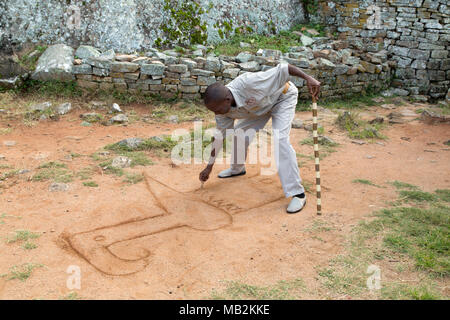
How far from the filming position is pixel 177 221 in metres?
3.76

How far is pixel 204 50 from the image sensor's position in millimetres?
8469

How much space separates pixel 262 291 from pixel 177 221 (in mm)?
1277

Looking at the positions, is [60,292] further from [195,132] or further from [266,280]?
[195,132]

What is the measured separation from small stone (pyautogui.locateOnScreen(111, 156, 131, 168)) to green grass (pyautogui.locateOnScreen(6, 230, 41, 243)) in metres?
1.64

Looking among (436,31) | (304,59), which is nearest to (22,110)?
(304,59)

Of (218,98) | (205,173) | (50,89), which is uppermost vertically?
(218,98)

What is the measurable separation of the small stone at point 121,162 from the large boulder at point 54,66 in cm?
323

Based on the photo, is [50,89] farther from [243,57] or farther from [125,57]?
[243,57]

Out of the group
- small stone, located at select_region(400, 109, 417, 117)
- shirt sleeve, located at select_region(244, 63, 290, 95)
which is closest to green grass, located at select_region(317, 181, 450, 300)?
shirt sleeve, located at select_region(244, 63, 290, 95)

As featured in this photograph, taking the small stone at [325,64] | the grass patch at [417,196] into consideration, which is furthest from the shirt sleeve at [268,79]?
the small stone at [325,64]

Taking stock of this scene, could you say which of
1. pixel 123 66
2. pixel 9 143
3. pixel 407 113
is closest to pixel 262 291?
pixel 9 143

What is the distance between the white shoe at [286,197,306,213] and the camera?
12.8 feet

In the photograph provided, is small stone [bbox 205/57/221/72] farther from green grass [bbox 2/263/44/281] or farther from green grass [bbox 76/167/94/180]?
green grass [bbox 2/263/44/281]

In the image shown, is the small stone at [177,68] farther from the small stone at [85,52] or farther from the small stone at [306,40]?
the small stone at [306,40]
